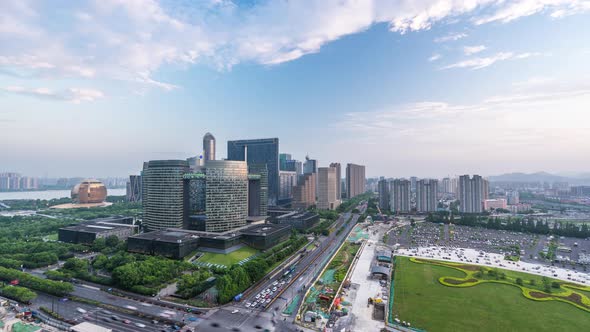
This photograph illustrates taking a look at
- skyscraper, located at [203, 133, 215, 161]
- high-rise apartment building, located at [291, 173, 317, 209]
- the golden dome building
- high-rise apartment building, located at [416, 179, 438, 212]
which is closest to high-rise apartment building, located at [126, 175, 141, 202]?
the golden dome building

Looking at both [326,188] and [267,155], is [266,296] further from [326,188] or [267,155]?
[267,155]

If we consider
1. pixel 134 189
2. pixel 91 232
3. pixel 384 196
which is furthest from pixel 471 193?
pixel 134 189

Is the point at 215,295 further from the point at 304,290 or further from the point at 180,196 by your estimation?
the point at 180,196

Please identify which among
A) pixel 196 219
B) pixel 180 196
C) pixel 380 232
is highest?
pixel 180 196

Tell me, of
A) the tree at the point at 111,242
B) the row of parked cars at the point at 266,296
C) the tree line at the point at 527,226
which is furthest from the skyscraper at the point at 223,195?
the tree line at the point at 527,226

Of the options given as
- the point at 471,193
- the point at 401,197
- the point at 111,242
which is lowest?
the point at 111,242

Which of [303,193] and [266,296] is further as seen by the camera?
[303,193]

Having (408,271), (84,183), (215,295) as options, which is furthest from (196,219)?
(84,183)
